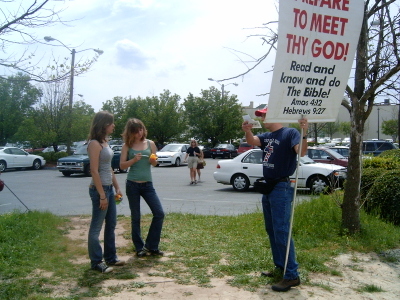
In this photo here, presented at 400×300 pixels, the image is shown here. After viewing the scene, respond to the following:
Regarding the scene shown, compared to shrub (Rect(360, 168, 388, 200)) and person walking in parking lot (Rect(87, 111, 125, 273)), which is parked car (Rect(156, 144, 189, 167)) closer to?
shrub (Rect(360, 168, 388, 200))

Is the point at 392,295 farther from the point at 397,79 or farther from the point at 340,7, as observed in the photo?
the point at 397,79

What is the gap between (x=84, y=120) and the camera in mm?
28750

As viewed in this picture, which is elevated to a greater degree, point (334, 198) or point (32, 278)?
point (334, 198)

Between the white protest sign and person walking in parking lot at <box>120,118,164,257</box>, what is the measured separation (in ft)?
6.14

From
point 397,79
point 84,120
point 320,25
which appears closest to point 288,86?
point 320,25

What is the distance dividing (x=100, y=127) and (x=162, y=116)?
34.9 metres

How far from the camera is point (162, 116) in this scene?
130 ft

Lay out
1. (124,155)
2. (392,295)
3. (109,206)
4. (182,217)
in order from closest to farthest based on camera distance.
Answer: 1. (392,295)
2. (109,206)
3. (124,155)
4. (182,217)

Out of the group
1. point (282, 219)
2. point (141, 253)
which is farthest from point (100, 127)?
point (282, 219)

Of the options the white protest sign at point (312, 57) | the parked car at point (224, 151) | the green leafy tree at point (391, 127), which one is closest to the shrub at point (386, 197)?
the white protest sign at point (312, 57)

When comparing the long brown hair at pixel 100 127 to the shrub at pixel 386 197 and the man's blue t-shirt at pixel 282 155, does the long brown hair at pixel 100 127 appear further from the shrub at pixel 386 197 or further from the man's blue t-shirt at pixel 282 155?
the shrub at pixel 386 197

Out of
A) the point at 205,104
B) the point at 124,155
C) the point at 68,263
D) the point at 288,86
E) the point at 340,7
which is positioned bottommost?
the point at 68,263

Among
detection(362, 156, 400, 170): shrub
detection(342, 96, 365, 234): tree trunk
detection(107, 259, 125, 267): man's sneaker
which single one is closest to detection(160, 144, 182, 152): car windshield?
detection(362, 156, 400, 170): shrub

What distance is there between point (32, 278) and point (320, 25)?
13.4 ft
